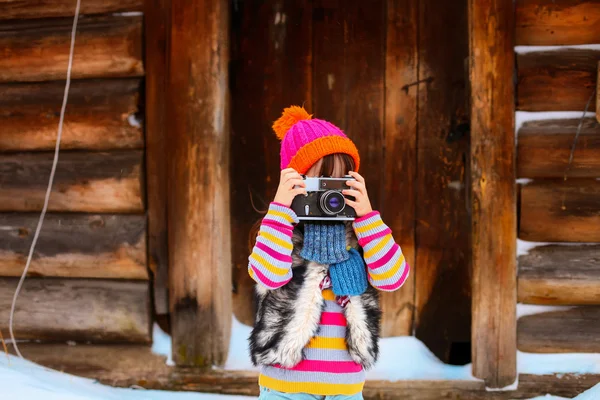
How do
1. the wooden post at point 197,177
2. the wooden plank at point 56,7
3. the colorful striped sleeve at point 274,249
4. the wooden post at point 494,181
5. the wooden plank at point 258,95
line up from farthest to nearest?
the wooden plank at point 258,95
the wooden plank at point 56,7
the wooden post at point 197,177
the wooden post at point 494,181
the colorful striped sleeve at point 274,249

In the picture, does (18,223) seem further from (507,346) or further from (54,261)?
(507,346)

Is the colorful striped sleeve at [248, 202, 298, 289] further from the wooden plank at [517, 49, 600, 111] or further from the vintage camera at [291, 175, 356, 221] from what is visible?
the wooden plank at [517, 49, 600, 111]

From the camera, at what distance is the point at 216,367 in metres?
2.51

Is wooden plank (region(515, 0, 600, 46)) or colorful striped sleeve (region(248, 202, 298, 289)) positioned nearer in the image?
colorful striped sleeve (region(248, 202, 298, 289))

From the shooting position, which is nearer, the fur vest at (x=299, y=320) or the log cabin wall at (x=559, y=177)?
the fur vest at (x=299, y=320)

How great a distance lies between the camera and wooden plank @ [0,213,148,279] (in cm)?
255

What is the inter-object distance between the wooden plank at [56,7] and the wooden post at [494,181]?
1455 millimetres

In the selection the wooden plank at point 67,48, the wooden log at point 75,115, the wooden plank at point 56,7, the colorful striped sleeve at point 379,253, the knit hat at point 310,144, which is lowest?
the colorful striped sleeve at point 379,253

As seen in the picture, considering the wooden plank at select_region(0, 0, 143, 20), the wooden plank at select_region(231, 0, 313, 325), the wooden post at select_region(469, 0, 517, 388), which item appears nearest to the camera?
the wooden post at select_region(469, 0, 517, 388)

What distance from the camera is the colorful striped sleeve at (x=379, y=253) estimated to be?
147 centimetres

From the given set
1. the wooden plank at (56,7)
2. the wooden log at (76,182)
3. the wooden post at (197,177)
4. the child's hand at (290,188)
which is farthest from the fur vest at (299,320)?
the wooden plank at (56,7)

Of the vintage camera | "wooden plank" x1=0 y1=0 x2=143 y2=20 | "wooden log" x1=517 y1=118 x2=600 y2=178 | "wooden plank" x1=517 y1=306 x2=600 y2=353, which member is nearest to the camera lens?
the vintage camera

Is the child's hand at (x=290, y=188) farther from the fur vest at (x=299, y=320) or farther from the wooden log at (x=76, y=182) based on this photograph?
the wooden log at (x=76, y=182)

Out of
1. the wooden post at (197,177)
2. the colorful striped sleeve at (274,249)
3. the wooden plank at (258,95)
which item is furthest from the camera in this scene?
the wooden plank at (258,95)
